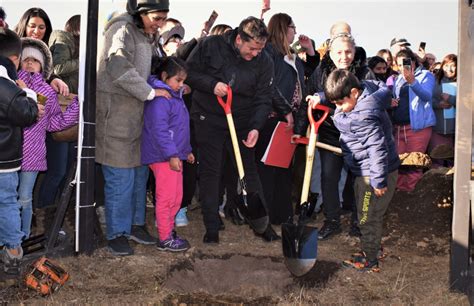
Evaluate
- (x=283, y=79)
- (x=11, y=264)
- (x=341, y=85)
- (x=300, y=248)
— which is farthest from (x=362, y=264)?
(x=11, y=264)

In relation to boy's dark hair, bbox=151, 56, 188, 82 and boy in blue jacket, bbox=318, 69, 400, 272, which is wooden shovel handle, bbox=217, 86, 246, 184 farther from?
boy in blue jacket, bbox=318, 69, 400, 272

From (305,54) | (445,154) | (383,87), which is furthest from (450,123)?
(383,87)

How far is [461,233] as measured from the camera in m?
4.04

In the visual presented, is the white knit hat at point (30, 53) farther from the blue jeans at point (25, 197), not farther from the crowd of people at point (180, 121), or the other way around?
the blue jeans at point (25, 197)

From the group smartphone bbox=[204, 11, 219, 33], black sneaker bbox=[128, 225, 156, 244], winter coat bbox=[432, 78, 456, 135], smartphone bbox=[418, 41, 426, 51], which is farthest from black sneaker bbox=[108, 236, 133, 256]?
smartphone bbox=[418, 41, 426, 51]

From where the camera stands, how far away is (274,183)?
5941mm

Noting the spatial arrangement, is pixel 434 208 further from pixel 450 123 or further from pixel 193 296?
pixel 193 296

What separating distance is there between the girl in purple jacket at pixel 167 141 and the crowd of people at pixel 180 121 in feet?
0.04

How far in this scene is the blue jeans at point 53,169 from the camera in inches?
213

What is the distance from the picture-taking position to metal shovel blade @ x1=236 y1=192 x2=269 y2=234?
5152 millimetres

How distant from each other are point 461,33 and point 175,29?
10.5ft

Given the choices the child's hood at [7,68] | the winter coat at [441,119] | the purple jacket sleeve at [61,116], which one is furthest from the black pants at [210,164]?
the winter coat at [441,119]

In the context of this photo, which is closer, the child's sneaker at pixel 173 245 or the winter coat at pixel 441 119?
the child's sneaker at pixel 173 245

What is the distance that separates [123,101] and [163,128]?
0.39 meters
